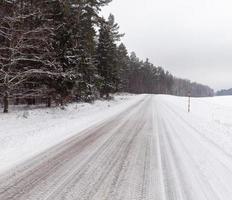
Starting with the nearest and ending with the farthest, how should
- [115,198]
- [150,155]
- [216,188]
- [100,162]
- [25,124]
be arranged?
1. [115,198]
2. [216,188]
3. [100,162]
4. [150,155]
5. [25,124]

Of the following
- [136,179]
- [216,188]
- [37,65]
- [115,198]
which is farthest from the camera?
[37,65]

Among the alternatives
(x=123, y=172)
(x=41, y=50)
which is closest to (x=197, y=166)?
(x=123, y=172)

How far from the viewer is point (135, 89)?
103000mm

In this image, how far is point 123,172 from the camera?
218 inches

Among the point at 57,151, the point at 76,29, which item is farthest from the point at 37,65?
the point at 57,151

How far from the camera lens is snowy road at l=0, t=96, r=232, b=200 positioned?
4.42 m

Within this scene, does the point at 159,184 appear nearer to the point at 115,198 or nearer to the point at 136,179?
the point at 136,179

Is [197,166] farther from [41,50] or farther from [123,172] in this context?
[41,50]

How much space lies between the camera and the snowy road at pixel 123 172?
4418 mm

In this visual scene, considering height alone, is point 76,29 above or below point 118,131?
above

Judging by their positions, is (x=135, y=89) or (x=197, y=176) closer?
(x=197, y=176)

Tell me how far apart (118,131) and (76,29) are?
11324 mm

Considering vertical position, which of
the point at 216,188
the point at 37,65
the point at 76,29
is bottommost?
the point at 216,188

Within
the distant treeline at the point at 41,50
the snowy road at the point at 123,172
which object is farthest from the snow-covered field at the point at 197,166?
the distant treeline at the point at 41,50
